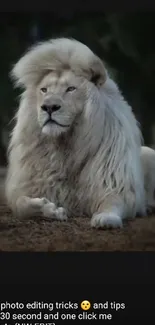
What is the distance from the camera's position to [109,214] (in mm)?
2354

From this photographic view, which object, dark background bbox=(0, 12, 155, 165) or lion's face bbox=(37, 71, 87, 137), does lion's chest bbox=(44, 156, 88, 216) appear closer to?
lion's face bbox=(37, 71, 87, 137)

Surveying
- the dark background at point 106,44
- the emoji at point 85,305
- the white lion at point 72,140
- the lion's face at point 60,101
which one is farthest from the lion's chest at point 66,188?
the emoji at point 85,305

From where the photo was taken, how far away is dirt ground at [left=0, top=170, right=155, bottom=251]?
2162 millimetres

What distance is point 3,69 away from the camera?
98.3 inches

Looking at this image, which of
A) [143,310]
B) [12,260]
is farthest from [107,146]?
[143,310]

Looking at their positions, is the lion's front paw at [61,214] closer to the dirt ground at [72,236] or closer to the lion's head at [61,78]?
the dirt ground at [72,236]

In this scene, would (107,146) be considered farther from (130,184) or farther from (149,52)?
(149,52)

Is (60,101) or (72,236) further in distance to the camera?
(60,101)

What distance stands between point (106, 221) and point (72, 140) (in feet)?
1.18

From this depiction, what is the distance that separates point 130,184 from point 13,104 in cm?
49

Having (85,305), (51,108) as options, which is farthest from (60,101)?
(85,305)

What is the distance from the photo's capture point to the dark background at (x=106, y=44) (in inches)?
89.5

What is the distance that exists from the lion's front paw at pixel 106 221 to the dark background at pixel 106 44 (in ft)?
1.15

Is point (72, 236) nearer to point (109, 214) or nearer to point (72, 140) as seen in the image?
point (109, 214)
